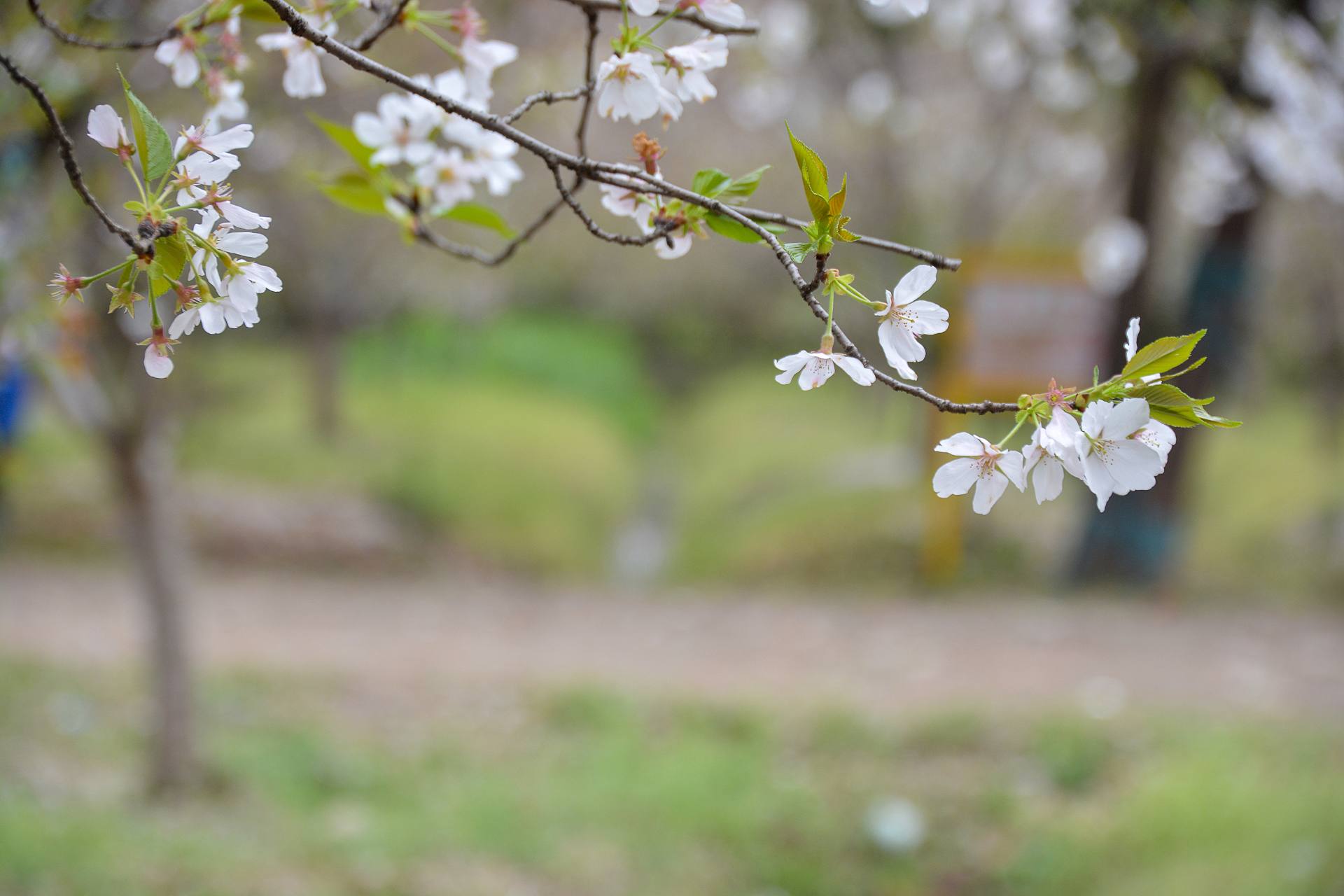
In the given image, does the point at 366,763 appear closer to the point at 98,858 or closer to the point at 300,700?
the point at 300,700

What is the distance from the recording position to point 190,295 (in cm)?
73

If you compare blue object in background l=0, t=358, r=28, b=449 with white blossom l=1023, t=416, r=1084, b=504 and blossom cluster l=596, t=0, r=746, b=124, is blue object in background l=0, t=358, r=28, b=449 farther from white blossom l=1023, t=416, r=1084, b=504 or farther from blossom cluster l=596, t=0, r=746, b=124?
white blossom l=1023, t=416, r=1084, b=504

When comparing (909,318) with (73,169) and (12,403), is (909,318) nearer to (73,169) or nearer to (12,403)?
(73,169)

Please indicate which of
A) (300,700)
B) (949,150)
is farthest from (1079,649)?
(949,150)

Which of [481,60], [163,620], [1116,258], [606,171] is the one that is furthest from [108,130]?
[1116,258]

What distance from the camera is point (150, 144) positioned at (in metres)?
0.71

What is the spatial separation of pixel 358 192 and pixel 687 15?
1.59ft

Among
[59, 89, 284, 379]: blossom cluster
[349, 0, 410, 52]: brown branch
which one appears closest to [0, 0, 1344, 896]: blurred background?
[349, 0, 410, 52]: brown branch

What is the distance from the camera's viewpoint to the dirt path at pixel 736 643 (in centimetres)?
534

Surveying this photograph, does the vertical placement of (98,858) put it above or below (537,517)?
below

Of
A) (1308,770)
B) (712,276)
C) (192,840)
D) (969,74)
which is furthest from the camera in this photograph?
(712,276)

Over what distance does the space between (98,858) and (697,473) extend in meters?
11.4

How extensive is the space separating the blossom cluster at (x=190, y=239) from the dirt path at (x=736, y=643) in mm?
4586

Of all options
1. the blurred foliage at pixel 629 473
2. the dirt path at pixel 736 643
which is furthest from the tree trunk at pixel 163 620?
the dirt path at pixel 736 643
